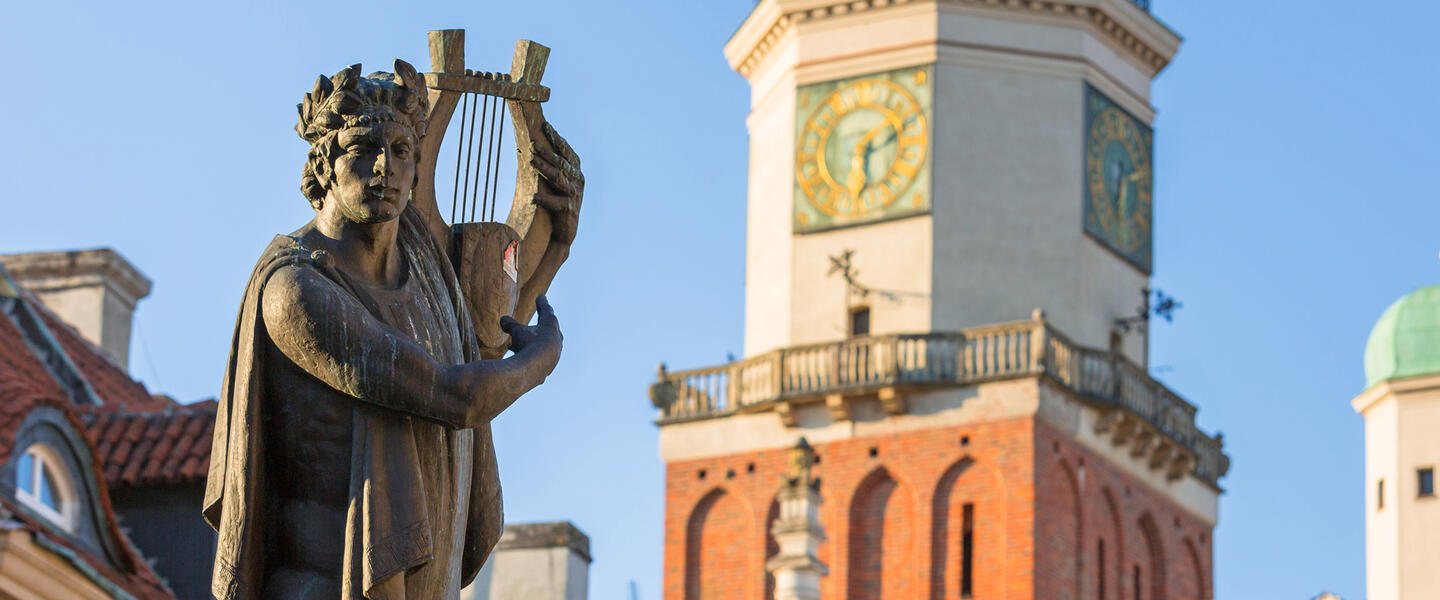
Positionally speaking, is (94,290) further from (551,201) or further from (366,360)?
(366,360)

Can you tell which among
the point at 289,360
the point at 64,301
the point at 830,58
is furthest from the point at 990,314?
the point at 289,360

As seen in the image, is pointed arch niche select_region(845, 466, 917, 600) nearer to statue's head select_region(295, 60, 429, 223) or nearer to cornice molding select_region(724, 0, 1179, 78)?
cornice molding select_region(724, 0, 1179, 78)

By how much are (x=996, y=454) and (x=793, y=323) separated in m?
4.49

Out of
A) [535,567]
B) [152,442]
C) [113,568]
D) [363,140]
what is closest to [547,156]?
[363,140]

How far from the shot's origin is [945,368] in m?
59.6

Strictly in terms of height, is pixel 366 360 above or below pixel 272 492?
above

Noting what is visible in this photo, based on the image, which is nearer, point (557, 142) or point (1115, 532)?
point (557, 142)

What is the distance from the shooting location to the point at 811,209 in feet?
202

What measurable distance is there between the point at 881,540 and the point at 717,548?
350 cm

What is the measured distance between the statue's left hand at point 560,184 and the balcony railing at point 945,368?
5144 centimetres

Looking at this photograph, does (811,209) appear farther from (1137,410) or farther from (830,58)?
(1137,410)

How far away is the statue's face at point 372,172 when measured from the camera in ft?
20.3

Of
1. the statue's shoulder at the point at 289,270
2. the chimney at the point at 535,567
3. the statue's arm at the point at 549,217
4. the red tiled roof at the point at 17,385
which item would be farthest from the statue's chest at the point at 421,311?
the chimney at the point at 535,567

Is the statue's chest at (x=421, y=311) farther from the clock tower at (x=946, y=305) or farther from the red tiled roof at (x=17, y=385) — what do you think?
the clock tower at (x=946, y=305)
